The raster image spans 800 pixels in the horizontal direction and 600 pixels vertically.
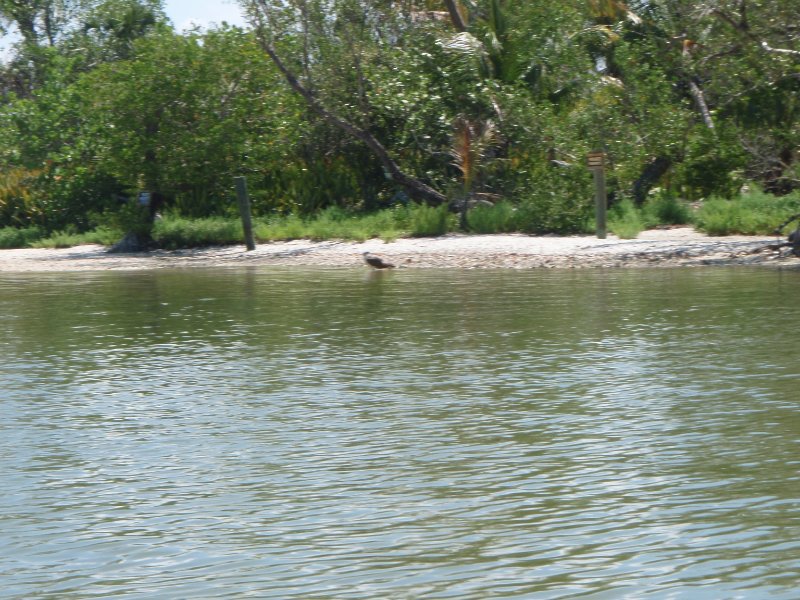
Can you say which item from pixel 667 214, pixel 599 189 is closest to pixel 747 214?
pixel 667 214

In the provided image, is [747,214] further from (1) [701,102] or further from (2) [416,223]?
(2) [416,223]

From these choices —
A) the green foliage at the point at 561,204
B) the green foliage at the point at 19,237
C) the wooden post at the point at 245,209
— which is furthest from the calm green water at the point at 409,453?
the green foliage at the point at 19,237

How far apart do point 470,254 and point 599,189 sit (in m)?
2.78

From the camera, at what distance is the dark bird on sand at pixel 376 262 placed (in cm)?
2377

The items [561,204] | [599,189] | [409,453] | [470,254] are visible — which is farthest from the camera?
[561,204]

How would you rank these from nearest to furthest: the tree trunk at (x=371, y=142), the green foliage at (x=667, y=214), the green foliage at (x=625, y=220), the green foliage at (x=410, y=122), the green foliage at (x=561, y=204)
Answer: the green foliage at (x=625, y=220), the green foliage at (x=667, y=214), the green foliage at (x=561, y=204), the green foliage at (x=410, y=122), the tree trunk at (x=371, y=142)

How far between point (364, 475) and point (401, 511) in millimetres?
894

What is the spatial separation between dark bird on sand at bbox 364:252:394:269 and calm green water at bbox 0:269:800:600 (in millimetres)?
6809

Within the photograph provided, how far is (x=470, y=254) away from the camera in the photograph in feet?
81.4

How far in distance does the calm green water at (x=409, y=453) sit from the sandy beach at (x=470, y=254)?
581 cm

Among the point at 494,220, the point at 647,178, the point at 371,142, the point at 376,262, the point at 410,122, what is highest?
the point at 410,122

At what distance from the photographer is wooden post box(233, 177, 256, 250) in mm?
27656

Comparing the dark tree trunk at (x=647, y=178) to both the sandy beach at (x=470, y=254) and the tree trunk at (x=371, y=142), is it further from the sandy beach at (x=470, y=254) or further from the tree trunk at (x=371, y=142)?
the tree trunk at (x=371, y=142)

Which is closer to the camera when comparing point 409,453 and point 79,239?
point 409,453
